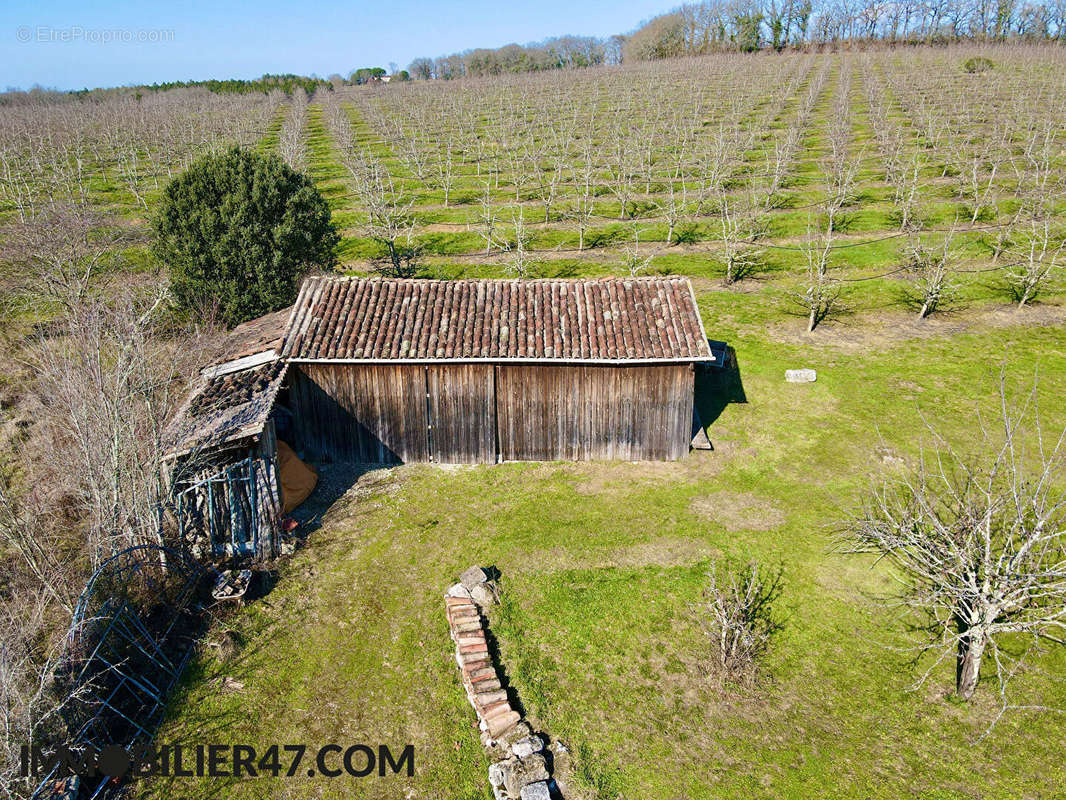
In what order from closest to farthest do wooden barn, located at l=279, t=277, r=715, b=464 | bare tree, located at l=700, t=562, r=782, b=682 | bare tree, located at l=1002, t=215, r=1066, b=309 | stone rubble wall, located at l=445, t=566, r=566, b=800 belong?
stone rubble wall, located at l=445, t=566, r=566, b=800
bare tree, located at l=700, t=562, r=782, b=682
wooden barn, located at l=279, t=277, r=715, b=464
bare tree, located at l=1002, t=215, r=1066, b=309

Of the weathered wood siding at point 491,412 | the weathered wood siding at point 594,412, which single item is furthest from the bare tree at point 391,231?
the weathered wood siding at point 594,412

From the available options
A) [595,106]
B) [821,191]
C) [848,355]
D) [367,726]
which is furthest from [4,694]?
[595,106]

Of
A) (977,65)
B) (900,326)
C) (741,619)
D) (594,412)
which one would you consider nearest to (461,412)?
(594,412)

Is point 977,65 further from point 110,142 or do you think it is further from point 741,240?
point 110,142

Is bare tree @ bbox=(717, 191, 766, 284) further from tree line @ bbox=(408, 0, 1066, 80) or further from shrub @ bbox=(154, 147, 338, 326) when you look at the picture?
tree line @ bbox=(408, 0, 1066, 80)

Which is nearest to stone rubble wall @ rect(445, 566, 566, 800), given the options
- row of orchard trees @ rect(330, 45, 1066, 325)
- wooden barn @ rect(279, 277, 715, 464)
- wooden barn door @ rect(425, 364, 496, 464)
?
wooden barn door @ rect(425, 364, 496, 464)

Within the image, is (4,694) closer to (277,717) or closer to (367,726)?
(277,717)
